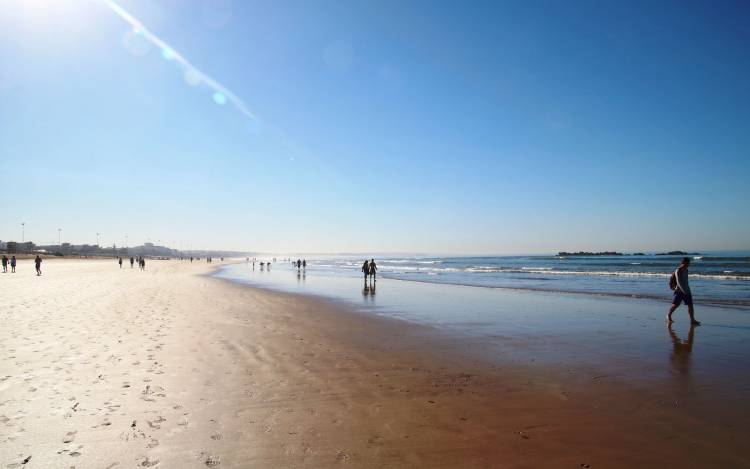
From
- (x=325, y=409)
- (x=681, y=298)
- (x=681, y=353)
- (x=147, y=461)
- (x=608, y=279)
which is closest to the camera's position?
(x=147, y=461)

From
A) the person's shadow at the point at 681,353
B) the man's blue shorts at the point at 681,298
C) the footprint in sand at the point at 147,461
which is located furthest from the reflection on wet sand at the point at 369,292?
the footprint in sand at the point at 147,461

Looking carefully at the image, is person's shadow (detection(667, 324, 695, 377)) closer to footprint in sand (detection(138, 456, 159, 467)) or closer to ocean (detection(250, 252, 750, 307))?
footprint in sand (detection(138, 456, 159, 467))

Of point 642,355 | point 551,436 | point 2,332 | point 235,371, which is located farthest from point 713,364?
point 2,332

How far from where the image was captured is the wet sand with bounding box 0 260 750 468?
13.6 ft

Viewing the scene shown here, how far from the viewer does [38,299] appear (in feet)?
55.2

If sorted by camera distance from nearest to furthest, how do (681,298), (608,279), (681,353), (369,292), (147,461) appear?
(147,461)
(681,353)
(681,298)
(369,292)
(608,279)

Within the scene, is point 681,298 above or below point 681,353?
above

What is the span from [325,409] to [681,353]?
829cm

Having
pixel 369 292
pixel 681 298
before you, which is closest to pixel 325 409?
pixel 681 298

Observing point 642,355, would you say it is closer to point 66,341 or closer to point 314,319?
point 314,319

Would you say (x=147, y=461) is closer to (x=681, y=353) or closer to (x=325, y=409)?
(x=325, y=409)

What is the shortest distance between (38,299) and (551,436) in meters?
20.5

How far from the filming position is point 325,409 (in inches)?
214

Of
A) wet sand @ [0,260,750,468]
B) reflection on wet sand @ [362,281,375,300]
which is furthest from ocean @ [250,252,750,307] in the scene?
wet sand @ [0,260,750,468]
